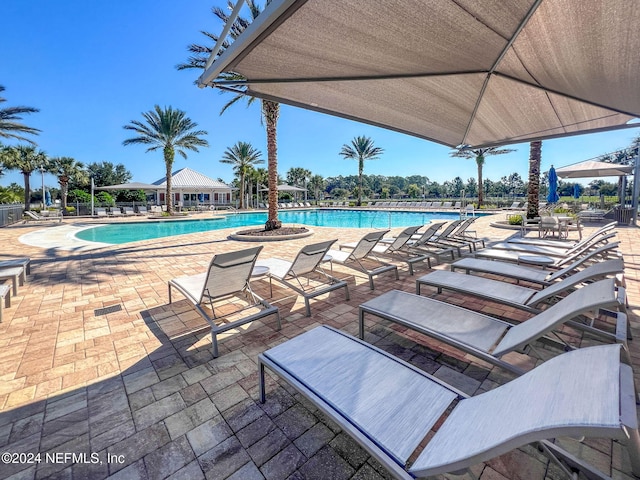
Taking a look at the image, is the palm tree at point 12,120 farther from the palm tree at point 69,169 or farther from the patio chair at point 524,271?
the patio chair at point 524,271

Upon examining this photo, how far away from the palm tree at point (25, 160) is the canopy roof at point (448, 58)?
34.3m

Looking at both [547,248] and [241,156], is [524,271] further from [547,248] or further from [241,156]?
[241,156]

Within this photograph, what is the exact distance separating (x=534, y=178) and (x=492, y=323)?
14.6m

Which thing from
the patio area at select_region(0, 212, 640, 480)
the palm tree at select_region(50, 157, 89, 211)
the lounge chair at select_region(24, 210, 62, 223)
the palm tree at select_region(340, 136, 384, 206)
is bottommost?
the patio area at select_region(0, 212, 640, 480)

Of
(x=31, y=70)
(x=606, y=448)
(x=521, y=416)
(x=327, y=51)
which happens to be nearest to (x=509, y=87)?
(x=327, y=51)

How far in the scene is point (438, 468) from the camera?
1199 mm

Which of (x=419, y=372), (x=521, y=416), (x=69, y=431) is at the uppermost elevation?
(x=521, y=416)

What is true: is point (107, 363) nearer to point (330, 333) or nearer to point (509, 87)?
point (330, 333)

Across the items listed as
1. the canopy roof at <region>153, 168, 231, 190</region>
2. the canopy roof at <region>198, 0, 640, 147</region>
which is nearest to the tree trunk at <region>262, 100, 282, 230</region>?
the canopy roof at <region>198, 0, 640, 147</region>

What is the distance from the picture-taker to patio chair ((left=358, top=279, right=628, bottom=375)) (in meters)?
2.07

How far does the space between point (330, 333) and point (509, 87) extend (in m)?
4.56

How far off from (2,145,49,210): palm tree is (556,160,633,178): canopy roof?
4079 cm

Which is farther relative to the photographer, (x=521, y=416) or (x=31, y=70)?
(x=31, y=70)

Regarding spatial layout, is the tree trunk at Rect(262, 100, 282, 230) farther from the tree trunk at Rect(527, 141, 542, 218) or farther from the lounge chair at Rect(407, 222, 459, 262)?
the tree trunk at Rect(527, 141, 542, 218)
